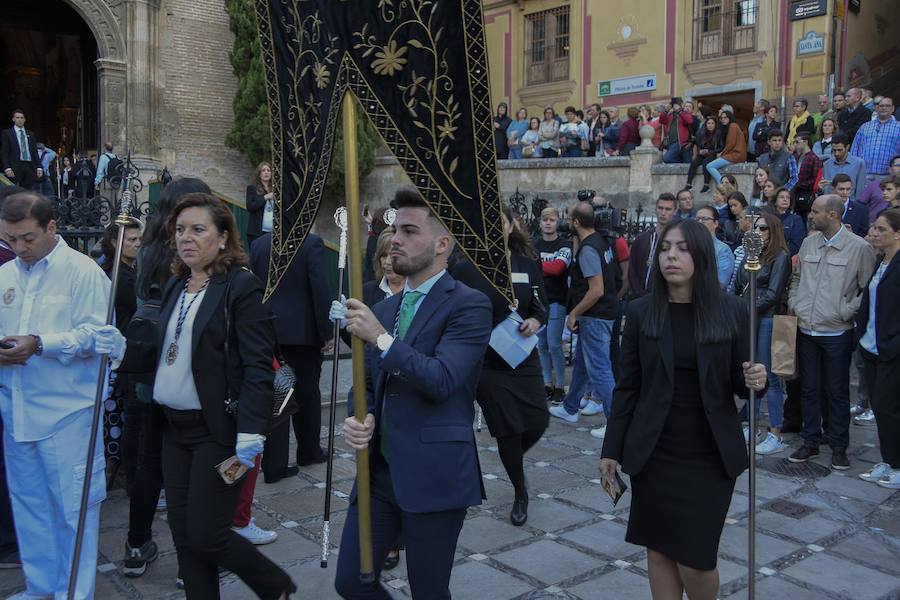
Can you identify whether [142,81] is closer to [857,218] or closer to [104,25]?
[104,25]

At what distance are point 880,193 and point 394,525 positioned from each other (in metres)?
9.64

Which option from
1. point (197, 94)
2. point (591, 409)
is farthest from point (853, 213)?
point (197, 94)

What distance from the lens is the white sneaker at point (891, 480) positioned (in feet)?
20.1

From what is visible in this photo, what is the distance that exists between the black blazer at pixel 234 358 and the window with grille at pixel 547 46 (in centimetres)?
2519

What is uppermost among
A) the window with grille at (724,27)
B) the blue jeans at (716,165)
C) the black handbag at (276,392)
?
the window with grille at (724,27)

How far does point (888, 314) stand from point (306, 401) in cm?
439

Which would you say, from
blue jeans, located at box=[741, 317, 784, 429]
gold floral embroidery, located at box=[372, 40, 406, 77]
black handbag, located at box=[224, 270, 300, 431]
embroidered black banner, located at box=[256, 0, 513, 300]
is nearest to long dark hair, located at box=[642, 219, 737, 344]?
embroidered black banner, located at box=[256, 0, 513, 300]

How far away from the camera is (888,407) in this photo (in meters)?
6.08

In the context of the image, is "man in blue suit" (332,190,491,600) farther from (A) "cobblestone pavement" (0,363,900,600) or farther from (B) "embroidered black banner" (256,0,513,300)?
(A) "cobblestone pavement" (0,363,900,600)

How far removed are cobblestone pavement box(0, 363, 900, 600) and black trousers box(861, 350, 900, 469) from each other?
29 cm

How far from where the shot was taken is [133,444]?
5.05m

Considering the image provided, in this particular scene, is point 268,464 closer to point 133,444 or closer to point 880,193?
point 133,444

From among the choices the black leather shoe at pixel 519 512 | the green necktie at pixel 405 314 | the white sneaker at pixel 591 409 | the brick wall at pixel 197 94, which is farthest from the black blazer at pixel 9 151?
the green necktie at pixel 405 314

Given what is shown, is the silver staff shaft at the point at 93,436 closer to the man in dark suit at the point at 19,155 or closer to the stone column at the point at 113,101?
the man in dark suit at the point at 19,155
